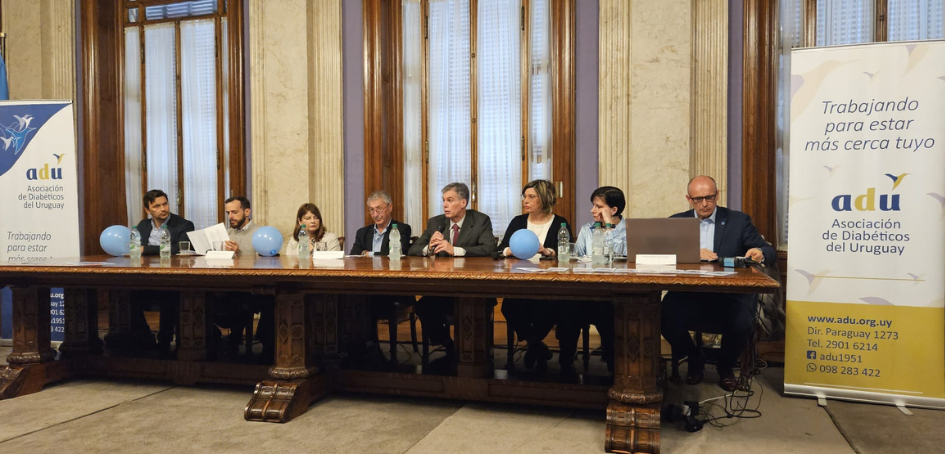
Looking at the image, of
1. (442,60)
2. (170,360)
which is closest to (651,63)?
(442,60)

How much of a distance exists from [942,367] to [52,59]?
758 cm

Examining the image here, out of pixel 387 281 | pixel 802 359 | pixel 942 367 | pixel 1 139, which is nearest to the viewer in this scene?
pixel 387 281

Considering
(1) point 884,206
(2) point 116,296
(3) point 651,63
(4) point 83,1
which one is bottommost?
(2) point 116,296

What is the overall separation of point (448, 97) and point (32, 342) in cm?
358

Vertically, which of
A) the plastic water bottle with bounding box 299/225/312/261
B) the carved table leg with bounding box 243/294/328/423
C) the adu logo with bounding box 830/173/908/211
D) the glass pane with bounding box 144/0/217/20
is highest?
the glass pane with bounding box 144/0/217/20

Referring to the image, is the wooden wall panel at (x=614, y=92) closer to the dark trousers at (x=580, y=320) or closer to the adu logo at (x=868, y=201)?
the dark trousers at (x=580, y=320)

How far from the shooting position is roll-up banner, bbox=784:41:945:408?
327 cm

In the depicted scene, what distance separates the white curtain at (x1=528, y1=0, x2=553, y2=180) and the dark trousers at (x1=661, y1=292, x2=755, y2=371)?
7.17 ft

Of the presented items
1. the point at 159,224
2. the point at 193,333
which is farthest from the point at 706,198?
the point at 159,224

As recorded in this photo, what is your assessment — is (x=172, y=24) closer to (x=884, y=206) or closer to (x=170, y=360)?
(x=170, y=360)

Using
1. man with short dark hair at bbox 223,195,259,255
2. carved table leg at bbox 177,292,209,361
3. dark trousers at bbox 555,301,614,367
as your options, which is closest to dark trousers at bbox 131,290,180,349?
carved table leg at bbox 177,292,209,361

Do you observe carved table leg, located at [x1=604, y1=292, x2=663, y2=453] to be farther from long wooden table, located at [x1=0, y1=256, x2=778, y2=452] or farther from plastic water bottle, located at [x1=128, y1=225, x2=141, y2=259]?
plastic water bottle, located at [x1=128, y1=225, x2=141, y2=259]

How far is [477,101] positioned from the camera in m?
5.72

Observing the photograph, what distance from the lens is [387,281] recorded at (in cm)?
290
